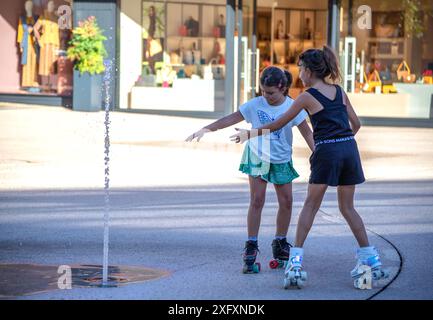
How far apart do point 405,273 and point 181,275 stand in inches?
62.1

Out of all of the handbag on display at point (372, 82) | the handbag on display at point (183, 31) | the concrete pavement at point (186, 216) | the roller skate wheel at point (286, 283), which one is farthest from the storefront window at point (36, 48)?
the roller skate wheel at point (286, 283)

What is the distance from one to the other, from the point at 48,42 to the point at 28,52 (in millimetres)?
650

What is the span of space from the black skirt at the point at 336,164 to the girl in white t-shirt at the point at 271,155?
42 cm

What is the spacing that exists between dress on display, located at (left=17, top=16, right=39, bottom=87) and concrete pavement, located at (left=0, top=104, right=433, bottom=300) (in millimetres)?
7405

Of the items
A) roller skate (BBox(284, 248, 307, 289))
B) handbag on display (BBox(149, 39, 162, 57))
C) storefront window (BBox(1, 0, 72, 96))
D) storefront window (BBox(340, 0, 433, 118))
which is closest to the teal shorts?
roller skate (BBox(284, 248, 307, 289))

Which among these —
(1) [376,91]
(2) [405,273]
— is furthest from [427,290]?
(1) [376,91]

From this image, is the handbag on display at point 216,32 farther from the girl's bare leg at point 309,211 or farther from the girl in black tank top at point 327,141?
the girl's bare leg at point 309,211

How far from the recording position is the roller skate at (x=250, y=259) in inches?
282

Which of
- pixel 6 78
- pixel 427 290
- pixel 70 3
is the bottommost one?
pixel 427 290

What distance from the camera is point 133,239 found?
8.38m

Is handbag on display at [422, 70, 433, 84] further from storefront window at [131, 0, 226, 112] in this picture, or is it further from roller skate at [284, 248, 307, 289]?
roller skate at [284, 248, 307, 289]

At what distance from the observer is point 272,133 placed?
739 cm

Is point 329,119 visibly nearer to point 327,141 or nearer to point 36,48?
point 327,141
